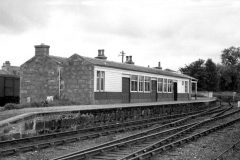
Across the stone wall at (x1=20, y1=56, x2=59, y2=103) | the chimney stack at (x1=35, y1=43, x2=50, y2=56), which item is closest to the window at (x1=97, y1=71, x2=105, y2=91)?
the stone wall at (x1=20, y1=56, x2=59, y2=103)

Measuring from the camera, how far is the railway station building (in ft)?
83.3

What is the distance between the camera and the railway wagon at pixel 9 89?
24203 millimetres

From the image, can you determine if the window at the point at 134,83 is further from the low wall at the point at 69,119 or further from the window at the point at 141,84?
the low wall at the point at 69,119

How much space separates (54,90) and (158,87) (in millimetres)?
10642

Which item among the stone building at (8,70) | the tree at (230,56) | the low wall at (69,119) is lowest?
the low wall at (69,119)

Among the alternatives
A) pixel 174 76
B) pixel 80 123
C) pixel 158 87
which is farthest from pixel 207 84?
pixel 80 123

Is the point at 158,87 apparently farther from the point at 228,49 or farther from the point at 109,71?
the point at 228,49

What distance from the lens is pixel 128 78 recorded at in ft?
94.9

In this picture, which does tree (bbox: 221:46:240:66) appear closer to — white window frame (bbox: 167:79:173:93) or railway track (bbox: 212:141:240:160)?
white window frame (bbox: 167:79:173:93)

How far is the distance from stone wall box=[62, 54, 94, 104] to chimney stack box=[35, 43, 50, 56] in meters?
2.47

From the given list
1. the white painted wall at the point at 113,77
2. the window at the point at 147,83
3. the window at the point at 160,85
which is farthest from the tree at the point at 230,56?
the white painted wall at the point at 113,77

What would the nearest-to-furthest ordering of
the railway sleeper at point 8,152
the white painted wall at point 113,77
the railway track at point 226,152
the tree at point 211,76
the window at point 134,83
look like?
1. the railway track at point 226,152
2. the railway sleeper at point 8,152
3. the white painted wall at point 113,77
4. the window at point 134,83
5. the tree at point 211,76

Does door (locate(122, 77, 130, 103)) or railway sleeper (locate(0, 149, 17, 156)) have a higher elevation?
door (locate(122, 77, 130, 103))

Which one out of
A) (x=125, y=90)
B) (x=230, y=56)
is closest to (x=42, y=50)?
(x=125, y=90)
